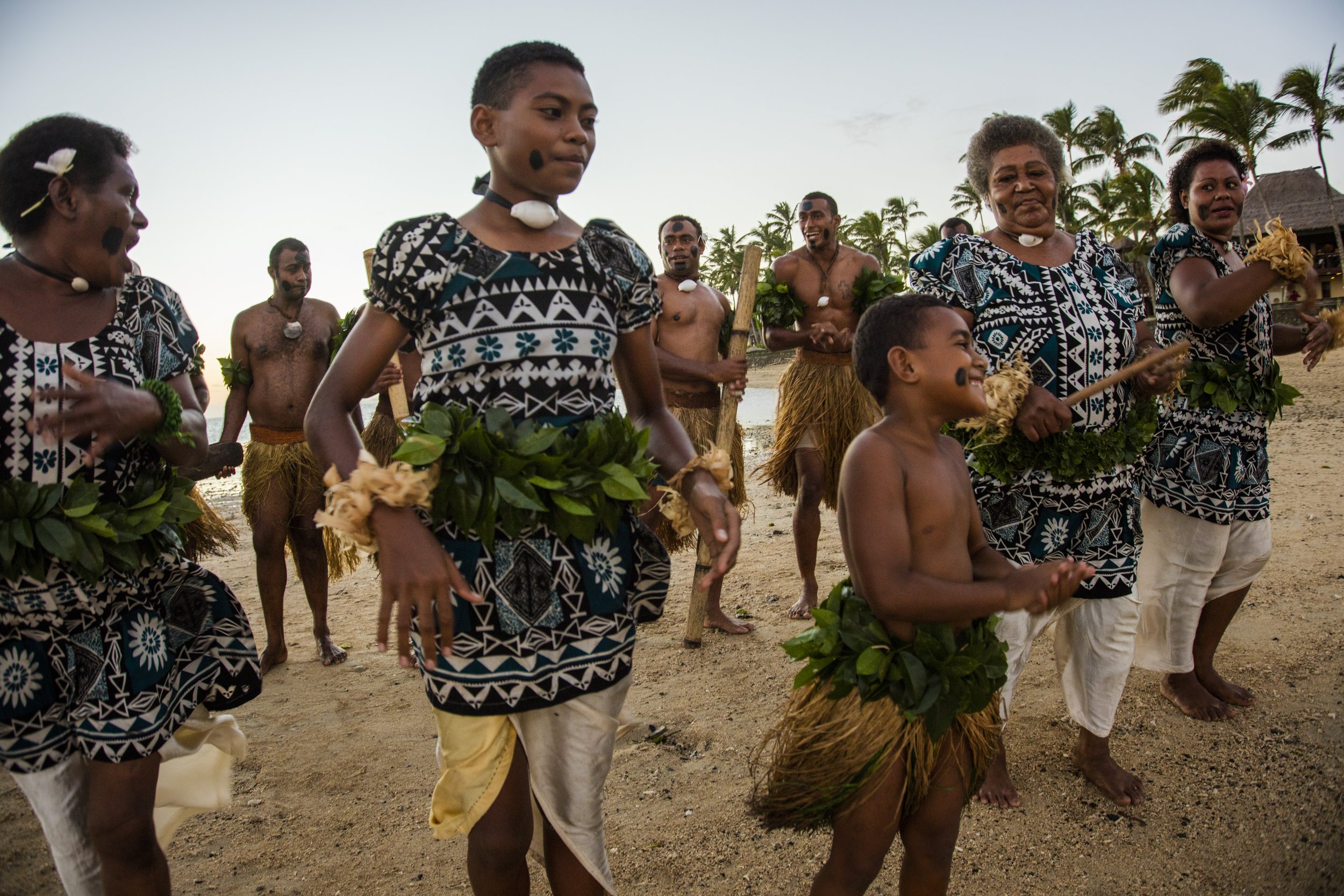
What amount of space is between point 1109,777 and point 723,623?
2328mm

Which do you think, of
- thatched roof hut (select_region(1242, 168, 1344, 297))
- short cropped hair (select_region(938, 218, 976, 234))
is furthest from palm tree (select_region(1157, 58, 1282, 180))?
short cropped hair (select_region(938, 218, 976, 234))

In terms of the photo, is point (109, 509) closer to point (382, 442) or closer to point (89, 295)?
point (89, 295)

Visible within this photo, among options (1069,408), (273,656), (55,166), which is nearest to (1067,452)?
(1069,408)

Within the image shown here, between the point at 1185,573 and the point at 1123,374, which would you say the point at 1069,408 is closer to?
the point at 1123,374

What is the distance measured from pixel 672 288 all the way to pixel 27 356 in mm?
3977

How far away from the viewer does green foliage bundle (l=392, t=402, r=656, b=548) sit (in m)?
1.89

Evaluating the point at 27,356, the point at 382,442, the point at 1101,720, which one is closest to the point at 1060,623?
the point at 1101,720

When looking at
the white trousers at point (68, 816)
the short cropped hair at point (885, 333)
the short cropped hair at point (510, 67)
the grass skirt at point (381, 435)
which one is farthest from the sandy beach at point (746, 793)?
the short cropped hair at point (510, 67)

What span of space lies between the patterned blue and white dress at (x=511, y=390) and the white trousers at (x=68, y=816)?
95 centimetres

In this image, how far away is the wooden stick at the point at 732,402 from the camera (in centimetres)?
467

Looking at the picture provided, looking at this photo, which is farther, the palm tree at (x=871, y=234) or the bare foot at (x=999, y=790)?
the palm tree at (x=871, y=234)

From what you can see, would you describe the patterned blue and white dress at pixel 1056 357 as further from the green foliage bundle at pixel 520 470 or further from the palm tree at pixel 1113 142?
the palm tree at pixel 1113 142

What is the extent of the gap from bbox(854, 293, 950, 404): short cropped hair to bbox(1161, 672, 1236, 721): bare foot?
7.94 feet

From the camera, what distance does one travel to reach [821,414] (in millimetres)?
5414
